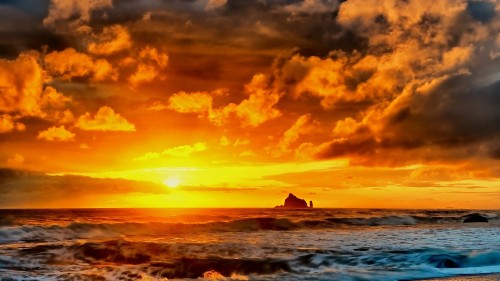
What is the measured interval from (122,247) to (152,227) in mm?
19512

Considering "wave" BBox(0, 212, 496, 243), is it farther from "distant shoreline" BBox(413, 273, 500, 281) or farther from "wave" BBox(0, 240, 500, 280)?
"distant shoreline" BBox(413, 273, 500, 281)

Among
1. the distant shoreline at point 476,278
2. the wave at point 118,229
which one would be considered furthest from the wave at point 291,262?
the wave at point 118,229

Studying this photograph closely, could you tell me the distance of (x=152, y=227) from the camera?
142ft

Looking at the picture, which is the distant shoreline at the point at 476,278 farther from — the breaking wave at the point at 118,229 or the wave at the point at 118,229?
the breaking wave at the point at 118,229

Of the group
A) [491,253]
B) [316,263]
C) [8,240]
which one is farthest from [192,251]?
[8,240]

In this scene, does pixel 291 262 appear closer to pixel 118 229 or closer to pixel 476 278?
pixel 476 278

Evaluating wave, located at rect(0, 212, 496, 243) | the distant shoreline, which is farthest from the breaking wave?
the distant shoreline

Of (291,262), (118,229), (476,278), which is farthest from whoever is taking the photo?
(118,229)

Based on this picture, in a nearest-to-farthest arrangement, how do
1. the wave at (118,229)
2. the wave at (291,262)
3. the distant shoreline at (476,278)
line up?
the distant shoreline at (476,278)
the wave at (291,262)
the wave at (118,229)

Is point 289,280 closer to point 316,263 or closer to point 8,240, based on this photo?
point 316,263

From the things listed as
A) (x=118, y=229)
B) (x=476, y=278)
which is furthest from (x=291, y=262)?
(x=118, y=229)

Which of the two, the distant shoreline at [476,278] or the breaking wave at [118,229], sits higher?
the breaking wave at [118,229]

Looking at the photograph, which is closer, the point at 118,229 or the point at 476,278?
the point at 476,278

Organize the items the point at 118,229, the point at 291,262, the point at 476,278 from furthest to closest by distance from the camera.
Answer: the point at 118,229, the point at 291,262, the point at 476,278
